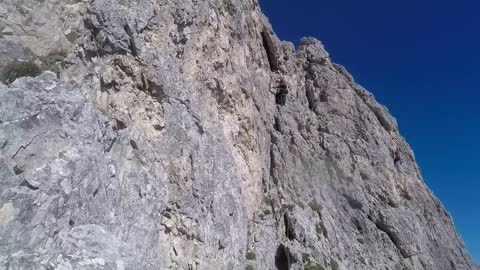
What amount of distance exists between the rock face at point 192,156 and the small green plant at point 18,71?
0.53 m

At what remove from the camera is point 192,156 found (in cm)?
2142

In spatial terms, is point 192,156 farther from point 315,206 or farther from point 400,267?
point 400,267

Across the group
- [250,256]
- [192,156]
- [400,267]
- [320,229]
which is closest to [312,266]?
[320,229]

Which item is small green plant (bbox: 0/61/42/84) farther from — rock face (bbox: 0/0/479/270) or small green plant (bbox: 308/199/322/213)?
small green plant (bbox: 308/199/322/213)

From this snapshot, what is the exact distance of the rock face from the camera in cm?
1244

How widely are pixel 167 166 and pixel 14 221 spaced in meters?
9.30

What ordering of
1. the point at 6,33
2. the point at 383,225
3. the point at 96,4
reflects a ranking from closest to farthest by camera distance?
the point at 6,33, the point at 96,4, the point at 383,225

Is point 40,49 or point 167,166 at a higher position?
point 40,49

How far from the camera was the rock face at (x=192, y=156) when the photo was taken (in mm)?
12438

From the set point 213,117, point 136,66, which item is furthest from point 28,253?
point 213,117

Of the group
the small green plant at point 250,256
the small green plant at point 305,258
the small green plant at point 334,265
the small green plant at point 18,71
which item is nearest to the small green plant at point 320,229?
the small green plant at point 334,265

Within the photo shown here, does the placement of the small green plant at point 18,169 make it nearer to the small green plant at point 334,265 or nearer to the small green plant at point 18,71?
the small green plant at point 18,71

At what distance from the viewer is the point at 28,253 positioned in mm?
10508

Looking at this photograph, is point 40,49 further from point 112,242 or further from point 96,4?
point 112,242
